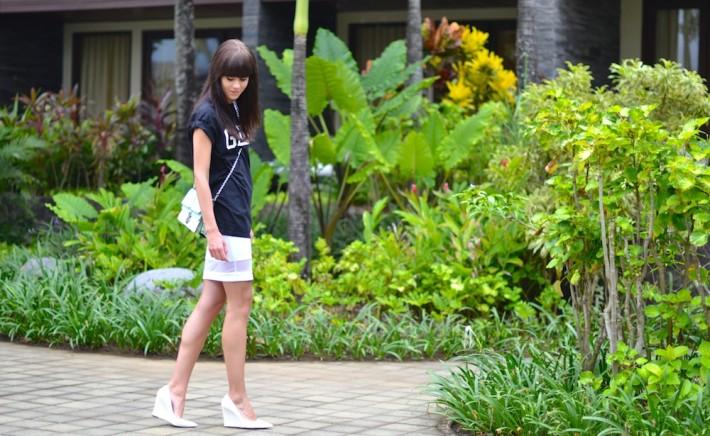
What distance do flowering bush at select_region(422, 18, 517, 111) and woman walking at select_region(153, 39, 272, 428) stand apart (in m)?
8.09

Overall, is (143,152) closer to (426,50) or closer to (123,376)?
(426,50)

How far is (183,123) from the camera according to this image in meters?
13.4

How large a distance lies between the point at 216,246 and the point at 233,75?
89cm

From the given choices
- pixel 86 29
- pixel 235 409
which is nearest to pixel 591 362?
pixel 235 409

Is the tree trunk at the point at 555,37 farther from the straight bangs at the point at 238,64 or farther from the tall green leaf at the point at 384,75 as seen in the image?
the straight bangs at the point at 238,64

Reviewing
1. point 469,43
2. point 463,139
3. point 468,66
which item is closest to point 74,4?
point 469,43

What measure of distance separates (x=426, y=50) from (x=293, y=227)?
15.1ft

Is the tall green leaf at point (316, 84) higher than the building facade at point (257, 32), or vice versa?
the building facade at point (257, 32)

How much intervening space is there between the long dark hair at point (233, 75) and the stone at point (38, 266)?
4.07m

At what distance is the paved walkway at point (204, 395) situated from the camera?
640 cm

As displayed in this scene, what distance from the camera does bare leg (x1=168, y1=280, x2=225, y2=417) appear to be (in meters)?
6.43

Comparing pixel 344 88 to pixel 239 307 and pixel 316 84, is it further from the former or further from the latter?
pixel 239 307

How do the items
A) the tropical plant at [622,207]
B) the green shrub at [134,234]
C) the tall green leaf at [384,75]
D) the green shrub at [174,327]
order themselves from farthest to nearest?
1. the tall green leaf at [384,75]
2. the green shrub at [134,234]
3. the green shrub at [174,327]
4. the tropical plant at [622,207]

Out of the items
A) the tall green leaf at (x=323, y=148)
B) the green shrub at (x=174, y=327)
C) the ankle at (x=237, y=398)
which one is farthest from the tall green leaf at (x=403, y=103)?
the ankle at (x=237, y=398)
